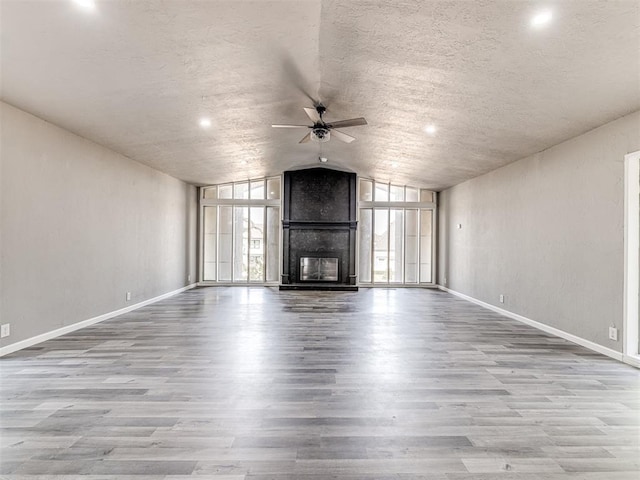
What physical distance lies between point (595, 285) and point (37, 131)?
6767 millimetres

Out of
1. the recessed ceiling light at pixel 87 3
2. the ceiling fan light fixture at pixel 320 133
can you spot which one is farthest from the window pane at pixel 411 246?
the recessed ceiling light at pixel 87 3

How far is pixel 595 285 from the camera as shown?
3.73 m

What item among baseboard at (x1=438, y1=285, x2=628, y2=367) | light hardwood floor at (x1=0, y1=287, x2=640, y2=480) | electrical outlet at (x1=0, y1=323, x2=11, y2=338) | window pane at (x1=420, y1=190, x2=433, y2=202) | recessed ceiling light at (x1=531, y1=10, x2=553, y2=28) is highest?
recessed ceiling light at (x1=531, y1=10, x2=553, y2=28)

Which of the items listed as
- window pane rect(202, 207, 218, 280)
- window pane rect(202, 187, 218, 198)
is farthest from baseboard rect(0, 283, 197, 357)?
window pane rect(202, 187, 218, 198)

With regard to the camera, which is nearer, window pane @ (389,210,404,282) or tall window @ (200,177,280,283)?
tall window @ (200,177,280,283)

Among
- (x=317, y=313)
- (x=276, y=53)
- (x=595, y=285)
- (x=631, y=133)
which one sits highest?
(x=276, y=53)

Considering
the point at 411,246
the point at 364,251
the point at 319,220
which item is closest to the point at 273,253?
the point at 319,220

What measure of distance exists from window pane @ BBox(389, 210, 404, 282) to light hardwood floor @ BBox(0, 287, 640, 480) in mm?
4736

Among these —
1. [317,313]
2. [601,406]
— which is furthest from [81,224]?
[601,406]

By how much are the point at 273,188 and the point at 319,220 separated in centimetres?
164

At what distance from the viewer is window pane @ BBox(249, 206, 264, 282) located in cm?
905

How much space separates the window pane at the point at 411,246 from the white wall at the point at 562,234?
2.43 m

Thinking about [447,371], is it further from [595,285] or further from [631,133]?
[631,133]

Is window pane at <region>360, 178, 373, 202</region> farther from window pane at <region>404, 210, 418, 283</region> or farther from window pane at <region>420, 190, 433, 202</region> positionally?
window pane at <region>420, 190, 433, 202</region>
